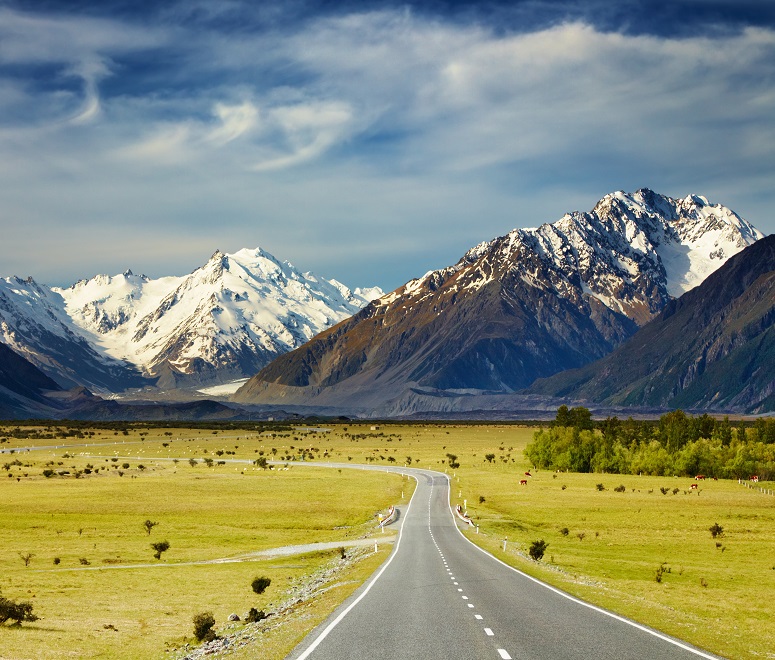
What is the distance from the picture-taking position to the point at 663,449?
15762 centimetres

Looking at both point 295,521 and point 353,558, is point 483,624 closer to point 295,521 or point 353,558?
point 353,558

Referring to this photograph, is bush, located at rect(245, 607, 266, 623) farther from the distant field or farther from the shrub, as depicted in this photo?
the shrub

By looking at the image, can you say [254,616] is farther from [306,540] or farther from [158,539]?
[158,539]

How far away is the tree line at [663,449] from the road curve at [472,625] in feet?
381

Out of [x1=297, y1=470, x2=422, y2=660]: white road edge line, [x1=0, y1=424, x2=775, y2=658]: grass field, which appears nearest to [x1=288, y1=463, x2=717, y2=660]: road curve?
[x1=297, y1=470, x2=422, y2=660]: white road edge line

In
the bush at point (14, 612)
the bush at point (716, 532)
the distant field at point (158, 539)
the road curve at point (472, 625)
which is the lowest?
the bush at point (716, 532)

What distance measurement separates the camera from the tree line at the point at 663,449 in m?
153

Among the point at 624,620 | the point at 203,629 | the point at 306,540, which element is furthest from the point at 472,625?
the point at 306,540

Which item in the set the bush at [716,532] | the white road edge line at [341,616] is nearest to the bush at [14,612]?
the white road edge line at [341,616]

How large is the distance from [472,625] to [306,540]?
154 ft

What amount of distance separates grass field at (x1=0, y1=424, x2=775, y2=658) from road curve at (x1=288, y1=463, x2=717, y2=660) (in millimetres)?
1393

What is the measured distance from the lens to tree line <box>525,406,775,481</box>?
153m

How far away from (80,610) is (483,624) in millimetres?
20160

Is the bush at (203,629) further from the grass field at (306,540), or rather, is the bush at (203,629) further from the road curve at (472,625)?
the road curve at (472,625)
